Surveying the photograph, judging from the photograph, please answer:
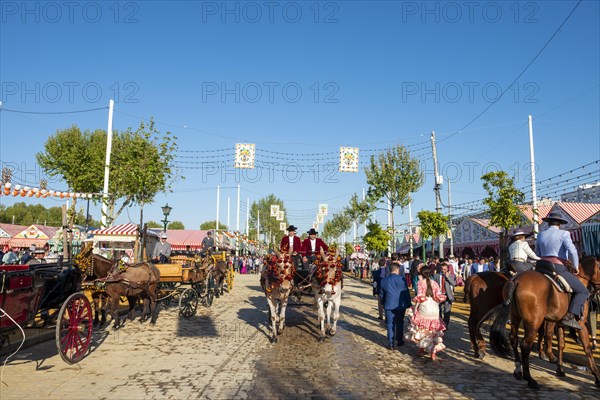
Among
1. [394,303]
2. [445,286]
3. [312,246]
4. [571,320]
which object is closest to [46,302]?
[312,246]

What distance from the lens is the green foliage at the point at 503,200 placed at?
20.8m

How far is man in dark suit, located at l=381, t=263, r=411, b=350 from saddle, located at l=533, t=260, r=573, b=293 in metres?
3.39

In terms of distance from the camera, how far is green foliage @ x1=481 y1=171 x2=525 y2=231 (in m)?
20.8

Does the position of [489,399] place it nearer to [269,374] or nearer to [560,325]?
[560,325]

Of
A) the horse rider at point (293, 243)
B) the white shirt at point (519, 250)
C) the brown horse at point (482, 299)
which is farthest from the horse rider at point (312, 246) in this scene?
the white shirt at point (519, 250)

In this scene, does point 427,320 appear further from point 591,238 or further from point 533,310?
point 591,238

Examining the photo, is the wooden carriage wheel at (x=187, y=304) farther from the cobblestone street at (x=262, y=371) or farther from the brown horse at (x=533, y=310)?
the brown horse at (x=533, y=310)

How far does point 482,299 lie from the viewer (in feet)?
32.8

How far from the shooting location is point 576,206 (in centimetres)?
2294

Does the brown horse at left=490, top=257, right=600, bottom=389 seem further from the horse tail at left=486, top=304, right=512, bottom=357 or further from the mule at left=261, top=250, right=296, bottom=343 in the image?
the mule at left=261, top=250, right=296, bottom=343

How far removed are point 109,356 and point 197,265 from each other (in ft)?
25.4

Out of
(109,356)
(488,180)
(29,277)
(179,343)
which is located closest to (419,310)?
(179,343)

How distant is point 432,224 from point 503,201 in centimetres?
921

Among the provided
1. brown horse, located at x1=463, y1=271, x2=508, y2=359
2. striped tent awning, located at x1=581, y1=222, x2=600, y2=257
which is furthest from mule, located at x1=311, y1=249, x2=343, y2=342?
striped tent awning, located at x1=581, y1=222, x2=600, y2=257
